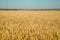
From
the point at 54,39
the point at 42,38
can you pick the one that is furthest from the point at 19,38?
the point at 54,39

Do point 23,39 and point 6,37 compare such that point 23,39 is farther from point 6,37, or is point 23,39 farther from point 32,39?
point 6,37

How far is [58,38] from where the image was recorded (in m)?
2.63

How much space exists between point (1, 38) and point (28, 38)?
0.58m

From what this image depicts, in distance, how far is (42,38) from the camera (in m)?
2.60

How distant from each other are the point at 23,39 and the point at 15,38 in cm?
17

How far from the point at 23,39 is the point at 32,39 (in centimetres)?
19

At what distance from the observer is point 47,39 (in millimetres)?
2543

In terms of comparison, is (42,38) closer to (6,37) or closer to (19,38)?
(19,38)

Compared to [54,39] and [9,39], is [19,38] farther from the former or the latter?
[54,39]

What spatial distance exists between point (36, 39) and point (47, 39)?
233 millimetres

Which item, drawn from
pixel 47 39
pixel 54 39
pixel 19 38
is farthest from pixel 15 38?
pixel 54 39

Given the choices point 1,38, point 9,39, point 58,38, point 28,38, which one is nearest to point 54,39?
point 58,38

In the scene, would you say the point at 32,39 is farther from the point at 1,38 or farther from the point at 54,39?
the point at 1,38

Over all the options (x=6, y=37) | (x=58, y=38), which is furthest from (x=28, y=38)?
(x=58, y=38)
